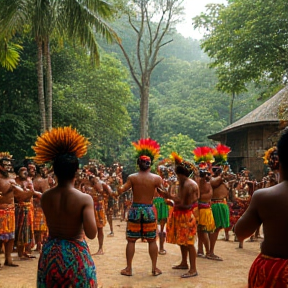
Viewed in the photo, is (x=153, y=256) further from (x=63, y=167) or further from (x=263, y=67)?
(x=263, y=67)

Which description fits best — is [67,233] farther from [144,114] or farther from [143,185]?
[144,114]

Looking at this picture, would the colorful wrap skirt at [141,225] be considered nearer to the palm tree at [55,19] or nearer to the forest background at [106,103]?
the palm tree at [55,19]

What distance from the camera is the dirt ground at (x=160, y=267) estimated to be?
547cm

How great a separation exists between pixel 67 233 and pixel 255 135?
1804 cm

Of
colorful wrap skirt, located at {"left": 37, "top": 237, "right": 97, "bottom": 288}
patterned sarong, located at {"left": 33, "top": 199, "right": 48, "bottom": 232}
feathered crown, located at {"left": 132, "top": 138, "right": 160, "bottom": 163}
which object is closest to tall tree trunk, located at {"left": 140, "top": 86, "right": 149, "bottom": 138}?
patterned sarong, located at {"left": 33, "top": 199, "right": 48, "bottom": 232}

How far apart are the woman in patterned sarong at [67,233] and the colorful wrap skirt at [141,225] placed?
103 inches

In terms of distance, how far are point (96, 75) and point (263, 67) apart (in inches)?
348

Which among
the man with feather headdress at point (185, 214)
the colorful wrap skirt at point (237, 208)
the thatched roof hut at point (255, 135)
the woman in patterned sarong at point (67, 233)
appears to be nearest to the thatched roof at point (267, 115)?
the thatched roof hut at point (255, 135)

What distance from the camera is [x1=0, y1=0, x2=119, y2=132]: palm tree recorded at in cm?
1091

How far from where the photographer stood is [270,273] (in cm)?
246

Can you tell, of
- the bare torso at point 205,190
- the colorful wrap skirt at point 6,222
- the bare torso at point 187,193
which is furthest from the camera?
the bare torso at point 205,190

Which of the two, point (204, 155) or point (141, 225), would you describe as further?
point (204, 155)

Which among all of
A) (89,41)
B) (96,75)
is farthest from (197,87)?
(89,41)

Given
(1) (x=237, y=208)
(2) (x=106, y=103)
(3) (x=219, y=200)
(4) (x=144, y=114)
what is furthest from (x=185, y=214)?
(2) (x=106, y=103)
